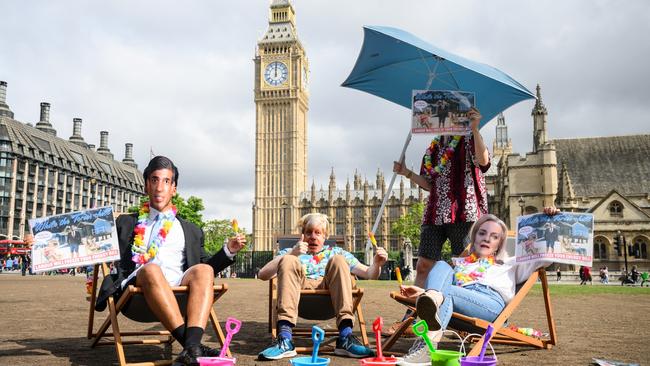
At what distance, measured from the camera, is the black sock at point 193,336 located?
325 centimetres

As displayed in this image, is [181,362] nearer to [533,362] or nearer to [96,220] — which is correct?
[96,220]

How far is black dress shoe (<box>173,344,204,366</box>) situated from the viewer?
125 inches

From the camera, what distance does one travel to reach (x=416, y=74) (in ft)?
19.8

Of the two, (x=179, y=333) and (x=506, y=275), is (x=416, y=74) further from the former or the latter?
(x=179, y=333)

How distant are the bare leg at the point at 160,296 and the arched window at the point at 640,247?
1658 inches

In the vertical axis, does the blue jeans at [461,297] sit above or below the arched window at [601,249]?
above

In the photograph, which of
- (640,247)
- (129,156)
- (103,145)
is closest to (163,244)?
(640,247)

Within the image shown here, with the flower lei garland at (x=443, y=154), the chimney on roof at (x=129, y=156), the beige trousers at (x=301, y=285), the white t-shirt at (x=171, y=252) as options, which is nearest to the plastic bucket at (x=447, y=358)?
the beige trousers at (x=301, y=285)

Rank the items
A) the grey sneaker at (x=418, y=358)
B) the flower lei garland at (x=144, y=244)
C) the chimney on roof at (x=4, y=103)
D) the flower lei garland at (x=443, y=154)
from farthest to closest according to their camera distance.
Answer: the chimney on roof at (x=4, y=103) → the flower lei garland at (x=443, y=154) → the flower lei garland at (x=144, y=244) → the grey sneaker at (x=418, y=358)

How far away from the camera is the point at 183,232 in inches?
161

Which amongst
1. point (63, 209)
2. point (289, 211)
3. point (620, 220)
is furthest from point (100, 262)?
point (289, 211)

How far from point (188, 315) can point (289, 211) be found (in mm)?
79918

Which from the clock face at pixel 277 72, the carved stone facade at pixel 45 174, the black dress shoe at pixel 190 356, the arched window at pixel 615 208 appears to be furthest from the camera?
the clock face at pixel 277 72

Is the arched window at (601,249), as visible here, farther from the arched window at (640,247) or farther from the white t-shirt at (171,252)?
the white t-shirt at (171,252)
